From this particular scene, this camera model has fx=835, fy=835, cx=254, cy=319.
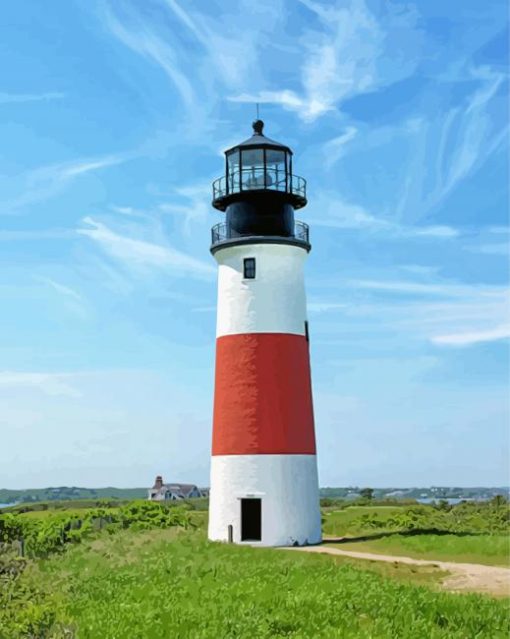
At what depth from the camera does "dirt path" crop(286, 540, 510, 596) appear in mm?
18016

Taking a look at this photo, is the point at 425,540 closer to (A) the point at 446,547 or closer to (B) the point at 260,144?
(A) the point at 446,547

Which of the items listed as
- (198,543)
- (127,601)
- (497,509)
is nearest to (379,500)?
(497,509)

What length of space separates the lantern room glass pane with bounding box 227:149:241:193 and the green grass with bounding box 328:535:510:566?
11347mm

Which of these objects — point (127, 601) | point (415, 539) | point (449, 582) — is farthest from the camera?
point (415, 539)

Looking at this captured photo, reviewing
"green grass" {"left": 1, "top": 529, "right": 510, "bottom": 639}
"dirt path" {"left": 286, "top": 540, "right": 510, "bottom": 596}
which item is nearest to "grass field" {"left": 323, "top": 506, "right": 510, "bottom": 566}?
"dirt path" {"left": 286, "top": 540, "right": 510, "bottom": 596}

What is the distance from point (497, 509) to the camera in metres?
39.9

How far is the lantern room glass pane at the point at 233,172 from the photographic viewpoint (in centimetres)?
2595

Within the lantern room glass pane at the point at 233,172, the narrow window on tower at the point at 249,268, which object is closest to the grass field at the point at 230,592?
the narrow window on tower at the point at 249,268

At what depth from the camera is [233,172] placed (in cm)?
2622

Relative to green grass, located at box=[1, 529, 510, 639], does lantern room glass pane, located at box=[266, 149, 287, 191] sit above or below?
above

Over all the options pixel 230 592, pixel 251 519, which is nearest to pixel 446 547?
pixel 251 519

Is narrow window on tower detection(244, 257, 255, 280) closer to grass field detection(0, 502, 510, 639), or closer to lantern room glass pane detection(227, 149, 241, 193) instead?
lantern room glass pane detection(227, 149, 241, 193)

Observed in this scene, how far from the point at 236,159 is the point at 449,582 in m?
14.1

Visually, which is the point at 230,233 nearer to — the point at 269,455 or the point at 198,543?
the point at 269,455
